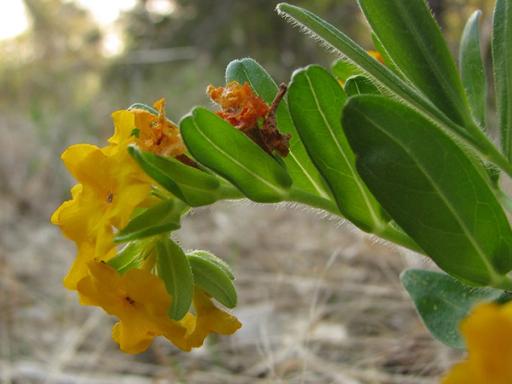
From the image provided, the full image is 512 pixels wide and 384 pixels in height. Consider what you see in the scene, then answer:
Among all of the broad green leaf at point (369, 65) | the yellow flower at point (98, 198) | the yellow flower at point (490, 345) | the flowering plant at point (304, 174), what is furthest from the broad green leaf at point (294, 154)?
the yellow flower at point (490, 345)

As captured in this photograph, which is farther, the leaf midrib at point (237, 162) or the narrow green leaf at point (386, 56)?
the narrow green leaf at point (386, 56)

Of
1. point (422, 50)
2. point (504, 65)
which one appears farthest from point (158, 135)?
point (504, 65)

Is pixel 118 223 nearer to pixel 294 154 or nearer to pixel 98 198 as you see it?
pixel 98 198

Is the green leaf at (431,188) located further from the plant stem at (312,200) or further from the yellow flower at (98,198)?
the yellow flower at (98,198)

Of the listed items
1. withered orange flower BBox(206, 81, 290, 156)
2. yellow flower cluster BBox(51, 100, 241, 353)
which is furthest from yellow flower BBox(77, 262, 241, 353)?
withered orange flower BBox(206, 81, 290, 156)

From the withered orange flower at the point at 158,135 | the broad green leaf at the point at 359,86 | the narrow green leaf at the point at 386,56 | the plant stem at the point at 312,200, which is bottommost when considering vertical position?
the plant stem at the point at 312,200

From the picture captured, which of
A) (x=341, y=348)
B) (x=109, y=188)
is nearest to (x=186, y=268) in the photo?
(x=109, y=188)
